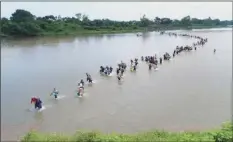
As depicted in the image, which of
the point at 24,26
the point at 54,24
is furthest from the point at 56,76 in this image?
the point at 54,24

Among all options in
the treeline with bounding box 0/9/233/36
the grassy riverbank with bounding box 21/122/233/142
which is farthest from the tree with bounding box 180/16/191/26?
the grassy riverbank with bounding box 21/122/233/142

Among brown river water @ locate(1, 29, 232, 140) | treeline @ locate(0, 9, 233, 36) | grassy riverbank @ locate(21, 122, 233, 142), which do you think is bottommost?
brown river water @ locate(1, 29, 232, 140)

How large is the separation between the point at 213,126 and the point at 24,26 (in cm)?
6479

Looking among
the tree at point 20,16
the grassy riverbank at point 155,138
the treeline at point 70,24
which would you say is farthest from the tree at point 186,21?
the grassy riverbank at point 155,138

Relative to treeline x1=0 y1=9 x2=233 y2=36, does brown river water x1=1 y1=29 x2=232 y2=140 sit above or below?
below

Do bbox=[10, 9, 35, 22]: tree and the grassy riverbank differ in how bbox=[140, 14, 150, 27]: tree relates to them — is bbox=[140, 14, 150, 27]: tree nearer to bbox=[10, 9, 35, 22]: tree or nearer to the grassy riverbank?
bbox=[10, 9, 35, 22]: tree

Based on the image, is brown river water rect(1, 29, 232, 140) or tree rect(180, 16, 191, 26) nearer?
brown river water rect(1, 29, 232, 140)

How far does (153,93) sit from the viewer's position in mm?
20656

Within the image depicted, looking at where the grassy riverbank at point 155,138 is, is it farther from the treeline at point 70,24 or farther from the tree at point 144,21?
the tree at point 144,21

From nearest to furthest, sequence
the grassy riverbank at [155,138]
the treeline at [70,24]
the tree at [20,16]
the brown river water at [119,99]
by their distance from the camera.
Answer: the grassy riverbank at [155,138] < the brown river water at [119,99] < the treeline at [70,24] < the tree at [20,16]

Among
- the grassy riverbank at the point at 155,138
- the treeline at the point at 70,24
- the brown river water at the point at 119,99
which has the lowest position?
the brown river water at the point at 119,99

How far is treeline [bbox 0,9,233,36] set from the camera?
7319cm

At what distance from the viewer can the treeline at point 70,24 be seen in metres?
73.2

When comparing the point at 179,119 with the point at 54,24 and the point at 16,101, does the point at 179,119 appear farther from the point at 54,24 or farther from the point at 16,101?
the point at 54,24
